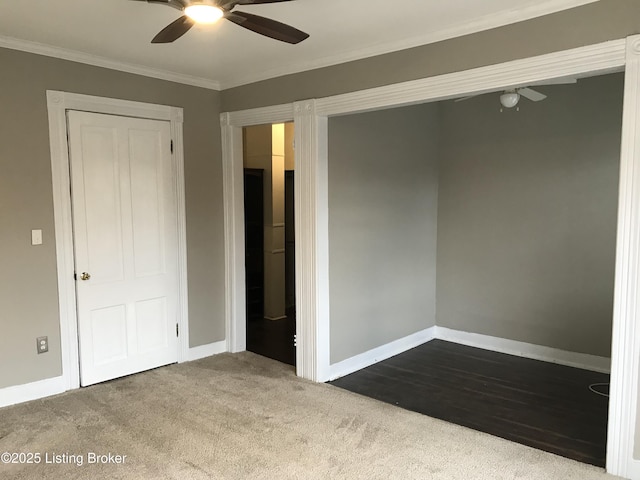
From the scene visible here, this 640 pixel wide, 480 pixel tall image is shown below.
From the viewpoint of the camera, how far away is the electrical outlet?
3564mm

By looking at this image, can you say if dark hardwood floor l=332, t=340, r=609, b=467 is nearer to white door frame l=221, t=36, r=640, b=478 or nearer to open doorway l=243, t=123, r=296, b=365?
white door frame l=221, t=36, r=640, b=478

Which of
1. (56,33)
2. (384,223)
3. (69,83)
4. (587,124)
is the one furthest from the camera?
(384,223)

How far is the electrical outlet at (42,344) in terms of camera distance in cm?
356

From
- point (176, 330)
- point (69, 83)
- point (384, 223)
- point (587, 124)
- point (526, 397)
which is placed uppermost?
point (69, 83)

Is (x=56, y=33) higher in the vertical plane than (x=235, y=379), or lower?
higher

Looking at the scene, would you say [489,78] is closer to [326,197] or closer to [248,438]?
[326,197]

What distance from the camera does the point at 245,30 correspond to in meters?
3.06

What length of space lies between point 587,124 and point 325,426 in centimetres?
335

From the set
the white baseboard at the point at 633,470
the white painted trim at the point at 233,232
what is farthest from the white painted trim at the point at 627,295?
the white painted trim at the point at 233,232

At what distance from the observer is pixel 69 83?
3.64 meters

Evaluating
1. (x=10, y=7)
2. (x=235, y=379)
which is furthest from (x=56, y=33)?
(x=235, y=379)

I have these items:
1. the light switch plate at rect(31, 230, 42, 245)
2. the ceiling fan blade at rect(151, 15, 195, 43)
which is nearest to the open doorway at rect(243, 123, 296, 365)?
the light switch plate at rect(31, 230, 42, 245)

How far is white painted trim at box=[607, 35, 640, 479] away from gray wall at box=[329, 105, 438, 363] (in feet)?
6.82

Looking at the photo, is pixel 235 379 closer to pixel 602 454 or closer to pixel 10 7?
pixel 602 454
